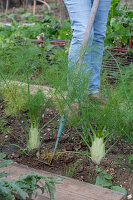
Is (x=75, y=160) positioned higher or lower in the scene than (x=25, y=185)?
lower

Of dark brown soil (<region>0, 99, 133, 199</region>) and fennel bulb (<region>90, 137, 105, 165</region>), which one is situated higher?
fennel bulb (<region>90, 137, 105, 165</region>)

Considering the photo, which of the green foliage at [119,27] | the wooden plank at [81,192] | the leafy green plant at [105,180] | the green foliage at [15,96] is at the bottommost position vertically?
the leafy green plant at [105,180]

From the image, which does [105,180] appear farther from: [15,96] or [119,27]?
[119,27]

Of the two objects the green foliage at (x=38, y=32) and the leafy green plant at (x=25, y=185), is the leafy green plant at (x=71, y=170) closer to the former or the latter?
the leafy green plant at (x=25, y=185)

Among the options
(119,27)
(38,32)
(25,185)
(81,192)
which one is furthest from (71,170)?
(38,32)

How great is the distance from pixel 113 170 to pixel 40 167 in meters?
0.44

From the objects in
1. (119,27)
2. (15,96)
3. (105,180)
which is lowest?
(105,180)

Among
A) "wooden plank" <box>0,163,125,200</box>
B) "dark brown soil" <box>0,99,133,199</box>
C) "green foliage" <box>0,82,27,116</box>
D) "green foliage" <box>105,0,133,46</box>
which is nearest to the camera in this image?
"wooden plank" <box>0,163,125,200</box>

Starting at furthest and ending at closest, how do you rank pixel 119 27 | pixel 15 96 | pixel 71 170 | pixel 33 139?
pixel 119 27 → pixel 15 96 → pixel 33 139 → pixel 71 170

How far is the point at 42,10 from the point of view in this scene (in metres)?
13.9

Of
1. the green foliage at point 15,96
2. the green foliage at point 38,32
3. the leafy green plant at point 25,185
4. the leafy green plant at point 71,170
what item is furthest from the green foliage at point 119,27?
the leafy green plant at point 25,185

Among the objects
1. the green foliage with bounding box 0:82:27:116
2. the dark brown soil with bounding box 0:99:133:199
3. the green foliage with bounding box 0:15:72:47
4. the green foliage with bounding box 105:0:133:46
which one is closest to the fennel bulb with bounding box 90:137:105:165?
the dark brown soil with bounding box 0:99:133:199

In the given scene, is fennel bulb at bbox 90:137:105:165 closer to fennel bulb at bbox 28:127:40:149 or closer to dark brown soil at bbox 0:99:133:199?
dark brown soil at bbox 0:99:133:199

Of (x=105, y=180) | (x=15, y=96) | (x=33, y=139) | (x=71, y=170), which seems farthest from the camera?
(x=15, y=96)
